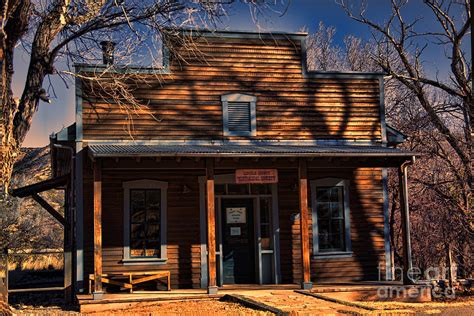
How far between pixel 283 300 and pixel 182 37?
6727 mm

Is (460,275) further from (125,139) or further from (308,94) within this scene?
(125,139)

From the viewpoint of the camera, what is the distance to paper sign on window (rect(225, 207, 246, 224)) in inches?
597

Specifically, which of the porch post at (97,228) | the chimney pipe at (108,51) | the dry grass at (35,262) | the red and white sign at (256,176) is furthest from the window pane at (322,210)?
the dry grass at (35,262)

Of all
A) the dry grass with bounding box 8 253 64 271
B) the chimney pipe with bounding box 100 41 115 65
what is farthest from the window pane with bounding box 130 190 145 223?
the dry grass with bounding box 8 253 64 271

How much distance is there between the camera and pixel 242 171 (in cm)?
1400

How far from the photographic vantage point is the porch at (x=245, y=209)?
43.7ft

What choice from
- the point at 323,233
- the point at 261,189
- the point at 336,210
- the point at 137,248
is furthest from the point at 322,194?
the point at 137,248

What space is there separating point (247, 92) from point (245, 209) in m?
2.89

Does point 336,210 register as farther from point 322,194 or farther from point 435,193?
point 435,193

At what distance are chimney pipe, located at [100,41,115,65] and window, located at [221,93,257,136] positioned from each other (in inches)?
112

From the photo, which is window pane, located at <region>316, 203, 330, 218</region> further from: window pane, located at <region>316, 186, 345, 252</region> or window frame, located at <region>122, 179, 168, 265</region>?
window frame, located at <region>122, 179, 168, 265</region>

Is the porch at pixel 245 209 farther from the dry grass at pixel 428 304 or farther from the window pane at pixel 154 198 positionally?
the dry grass at pixel 428 304

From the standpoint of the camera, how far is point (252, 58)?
15.5 meters

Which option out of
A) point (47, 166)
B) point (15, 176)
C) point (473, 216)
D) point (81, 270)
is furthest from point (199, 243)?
point (47, 166)
